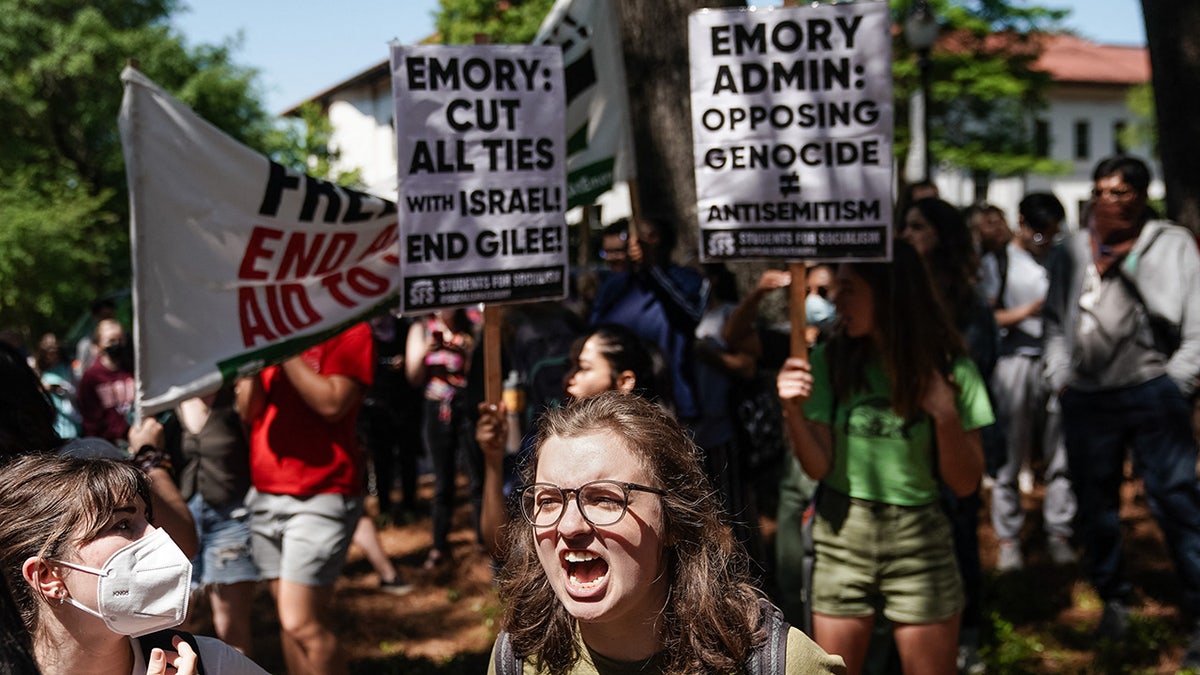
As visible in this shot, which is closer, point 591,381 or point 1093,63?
point 591,381

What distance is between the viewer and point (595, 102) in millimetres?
5387

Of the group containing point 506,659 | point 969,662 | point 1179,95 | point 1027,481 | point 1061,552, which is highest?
point 1179,95

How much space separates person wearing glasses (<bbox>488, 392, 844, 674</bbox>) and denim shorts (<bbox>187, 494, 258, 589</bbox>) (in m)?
2.68

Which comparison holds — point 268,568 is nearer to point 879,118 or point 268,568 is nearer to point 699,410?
point 699,410

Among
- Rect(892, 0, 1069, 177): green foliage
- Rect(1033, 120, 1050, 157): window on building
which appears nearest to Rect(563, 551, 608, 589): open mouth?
Rect(892, 0, 1069, 177): green foliage

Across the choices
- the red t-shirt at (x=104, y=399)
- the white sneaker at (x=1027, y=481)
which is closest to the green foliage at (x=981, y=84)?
the white sneaker at (x=1027, y=481)

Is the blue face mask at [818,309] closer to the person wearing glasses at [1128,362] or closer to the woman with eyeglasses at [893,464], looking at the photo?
the person wearing glasses at [1128,362]

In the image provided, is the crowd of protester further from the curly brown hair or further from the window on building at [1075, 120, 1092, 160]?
the window on building at [1075, 120, 1092, 160]

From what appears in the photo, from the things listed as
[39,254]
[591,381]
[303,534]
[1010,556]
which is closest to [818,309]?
[1010,556]

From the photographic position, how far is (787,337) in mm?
5898

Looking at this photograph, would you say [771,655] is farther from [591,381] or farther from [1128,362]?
[1128,362]

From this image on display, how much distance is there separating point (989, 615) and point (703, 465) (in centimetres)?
217

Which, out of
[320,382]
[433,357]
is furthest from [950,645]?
[433,357]

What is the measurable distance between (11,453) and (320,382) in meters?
1.58
